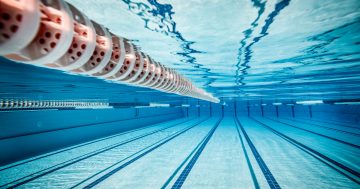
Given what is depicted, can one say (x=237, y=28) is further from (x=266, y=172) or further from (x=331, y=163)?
(x=331, y=163)

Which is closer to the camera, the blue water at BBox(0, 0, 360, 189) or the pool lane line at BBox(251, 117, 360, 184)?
the blue water at BBox(0, 0, 360, 189)

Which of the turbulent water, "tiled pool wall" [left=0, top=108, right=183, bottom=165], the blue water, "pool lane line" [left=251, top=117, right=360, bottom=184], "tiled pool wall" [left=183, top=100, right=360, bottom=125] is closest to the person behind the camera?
the turbulent water

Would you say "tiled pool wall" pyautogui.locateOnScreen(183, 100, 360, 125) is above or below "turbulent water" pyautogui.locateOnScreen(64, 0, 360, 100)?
below

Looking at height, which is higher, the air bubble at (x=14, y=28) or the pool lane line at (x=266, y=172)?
the air bubble at (x=14, y=28)

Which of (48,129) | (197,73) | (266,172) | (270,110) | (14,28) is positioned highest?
(197,73)

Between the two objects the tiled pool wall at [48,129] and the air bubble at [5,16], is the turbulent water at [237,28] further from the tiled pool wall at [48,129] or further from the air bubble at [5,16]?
the tiled pool wall at [48,129]

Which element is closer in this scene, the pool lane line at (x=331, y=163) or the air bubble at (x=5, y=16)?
the air bubble at (x=5, y=16)

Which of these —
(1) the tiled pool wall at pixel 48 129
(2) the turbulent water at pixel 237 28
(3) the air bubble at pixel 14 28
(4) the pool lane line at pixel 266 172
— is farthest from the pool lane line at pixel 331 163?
(1) the tiled pool wall at pixel 48 129

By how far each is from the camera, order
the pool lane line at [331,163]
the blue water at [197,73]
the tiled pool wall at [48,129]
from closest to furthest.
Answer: the blue water at [197,73] < the pool lane line at [331,163] < the tiled pool wall at [48,129]

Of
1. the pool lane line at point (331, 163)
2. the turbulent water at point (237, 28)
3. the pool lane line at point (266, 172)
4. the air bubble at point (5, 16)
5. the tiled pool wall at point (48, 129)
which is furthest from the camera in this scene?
the tiled pool wall at point (48, 129)

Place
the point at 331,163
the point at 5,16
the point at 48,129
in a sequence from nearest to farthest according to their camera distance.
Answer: the point at 5,16 → the point at 331,163 → the point at 48,129

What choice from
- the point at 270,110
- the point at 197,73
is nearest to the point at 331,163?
the point at 197,73

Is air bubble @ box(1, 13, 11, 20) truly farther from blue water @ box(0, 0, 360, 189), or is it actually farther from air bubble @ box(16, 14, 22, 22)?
blue water @ box(0, 0, 360, 189)

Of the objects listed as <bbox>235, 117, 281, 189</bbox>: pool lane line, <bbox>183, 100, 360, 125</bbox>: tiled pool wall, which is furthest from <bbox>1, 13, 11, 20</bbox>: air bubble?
<bbox>183, 100, 360, 125</bbox>: tiled pool wall
